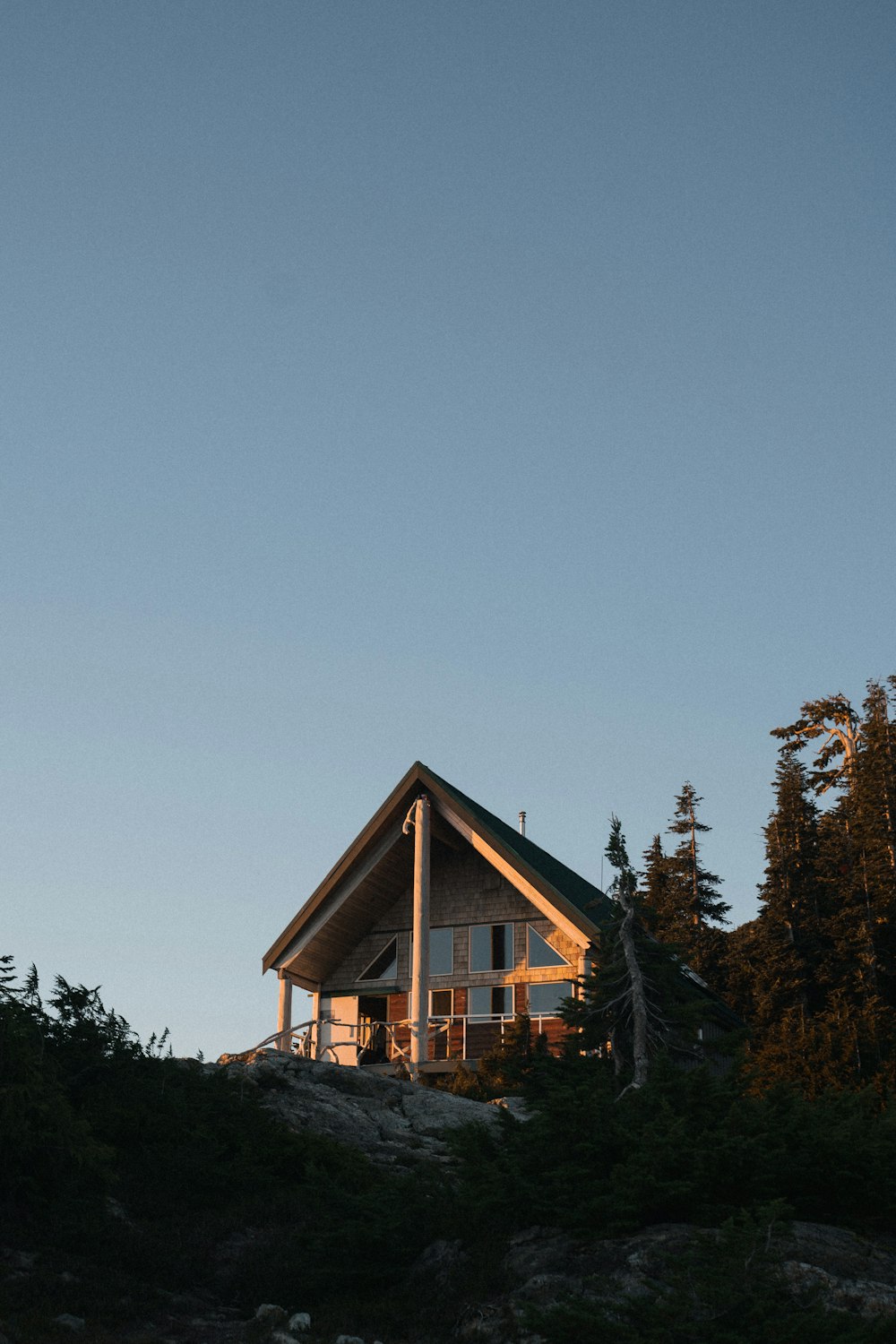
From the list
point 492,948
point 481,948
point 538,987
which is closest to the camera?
point 538,987

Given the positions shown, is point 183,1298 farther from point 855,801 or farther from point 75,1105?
point 855,801

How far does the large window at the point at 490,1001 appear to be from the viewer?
1164 inches

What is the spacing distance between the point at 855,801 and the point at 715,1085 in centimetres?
2919

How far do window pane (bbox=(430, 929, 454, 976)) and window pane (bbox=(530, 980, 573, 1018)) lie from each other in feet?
7.41

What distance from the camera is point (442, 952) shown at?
1219 inches

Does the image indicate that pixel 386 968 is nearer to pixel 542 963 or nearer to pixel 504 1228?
pixel 542 963

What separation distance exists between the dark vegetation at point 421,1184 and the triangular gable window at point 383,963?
43.5ft

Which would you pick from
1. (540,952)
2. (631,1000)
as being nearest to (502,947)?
(540,952)

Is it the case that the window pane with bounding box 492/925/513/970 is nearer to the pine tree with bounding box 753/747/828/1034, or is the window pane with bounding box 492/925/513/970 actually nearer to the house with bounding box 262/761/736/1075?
the house with bounding box 262/761/736/1075

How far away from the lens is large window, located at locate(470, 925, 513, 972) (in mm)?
30047

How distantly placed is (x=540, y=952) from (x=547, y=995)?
964mm

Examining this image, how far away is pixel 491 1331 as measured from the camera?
35.8 feet

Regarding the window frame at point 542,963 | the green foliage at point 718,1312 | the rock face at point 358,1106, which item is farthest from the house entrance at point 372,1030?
the green foliage at point 718,1312

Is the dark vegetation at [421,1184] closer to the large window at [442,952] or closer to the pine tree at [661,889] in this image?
the large window at [442,952]
